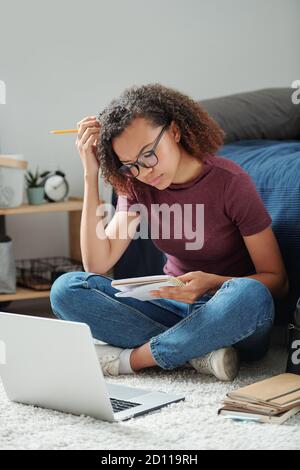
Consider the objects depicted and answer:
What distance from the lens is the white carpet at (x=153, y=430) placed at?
62.0 inches

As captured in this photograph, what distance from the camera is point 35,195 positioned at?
122 inches

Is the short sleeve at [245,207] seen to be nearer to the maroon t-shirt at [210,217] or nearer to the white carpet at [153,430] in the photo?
the maroon t-shirt at [210,217]

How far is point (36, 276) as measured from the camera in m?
3.19

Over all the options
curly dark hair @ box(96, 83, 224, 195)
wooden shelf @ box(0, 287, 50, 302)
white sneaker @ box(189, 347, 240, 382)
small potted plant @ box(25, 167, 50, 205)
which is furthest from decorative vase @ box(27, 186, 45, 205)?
white sneaker @ box(189, 347, 240, 382)

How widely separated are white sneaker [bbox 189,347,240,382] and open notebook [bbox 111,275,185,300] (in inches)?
7.9

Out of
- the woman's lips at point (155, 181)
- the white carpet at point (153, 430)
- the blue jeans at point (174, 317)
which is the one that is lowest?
the white carpet at point (153, 430)

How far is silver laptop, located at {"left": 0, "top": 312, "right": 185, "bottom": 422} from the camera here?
1.67m

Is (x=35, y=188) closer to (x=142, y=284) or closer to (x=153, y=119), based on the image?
(x=153, y=119)

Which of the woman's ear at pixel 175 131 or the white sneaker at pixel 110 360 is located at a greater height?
the woman's ear at pixel 175 131

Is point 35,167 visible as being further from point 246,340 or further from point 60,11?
point 246,340

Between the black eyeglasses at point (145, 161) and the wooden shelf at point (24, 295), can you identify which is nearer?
the black eyeglasses at point (145, 161)

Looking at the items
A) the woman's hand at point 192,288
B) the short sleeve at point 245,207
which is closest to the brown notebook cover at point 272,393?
Answer: the woman's hand at point 192,288

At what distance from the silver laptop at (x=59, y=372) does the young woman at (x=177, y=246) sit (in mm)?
206

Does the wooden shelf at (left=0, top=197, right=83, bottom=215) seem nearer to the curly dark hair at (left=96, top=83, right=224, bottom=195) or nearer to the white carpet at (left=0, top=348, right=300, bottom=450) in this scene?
the curly dark hair at (left=96, top=83, right=224, bottom=195)
